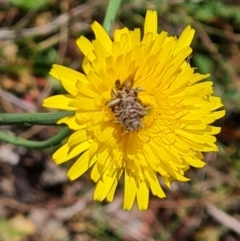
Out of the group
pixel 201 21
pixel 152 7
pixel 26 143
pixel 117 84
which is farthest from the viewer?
pixel 201 21

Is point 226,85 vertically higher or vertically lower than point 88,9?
lower

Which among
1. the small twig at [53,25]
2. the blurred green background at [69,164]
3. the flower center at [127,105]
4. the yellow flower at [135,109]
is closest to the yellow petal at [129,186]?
the yellow flower at [135,109]

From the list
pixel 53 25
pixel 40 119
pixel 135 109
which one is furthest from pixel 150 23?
pixel 53 25

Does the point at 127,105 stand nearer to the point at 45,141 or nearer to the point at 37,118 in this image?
the point at 37,118

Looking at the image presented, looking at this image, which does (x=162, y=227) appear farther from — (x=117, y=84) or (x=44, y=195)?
(x=117, y=84)

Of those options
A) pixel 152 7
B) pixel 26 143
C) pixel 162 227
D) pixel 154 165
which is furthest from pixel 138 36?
pixel 162 227

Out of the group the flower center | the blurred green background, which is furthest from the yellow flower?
the blurred green background

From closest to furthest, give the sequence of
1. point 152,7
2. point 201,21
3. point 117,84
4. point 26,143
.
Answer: point 117,84 → point 26,143 → point 152,7 → point 201,21
